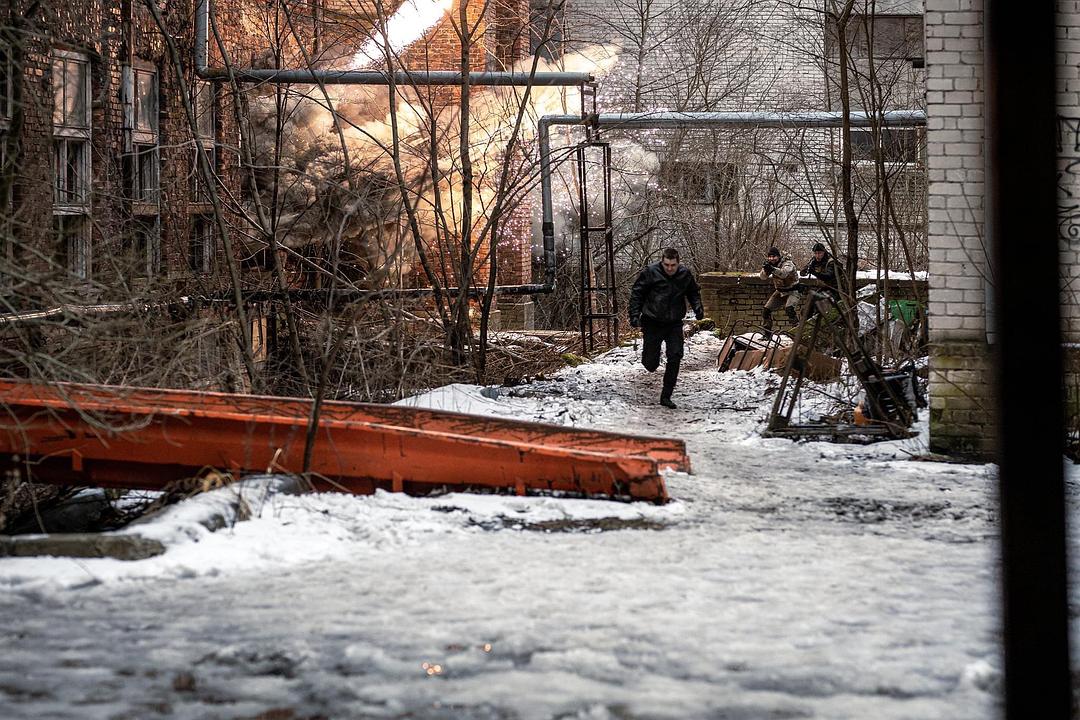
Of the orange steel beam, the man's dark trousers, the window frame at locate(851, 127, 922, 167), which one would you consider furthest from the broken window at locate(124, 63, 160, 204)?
the window frame at locate(851, 127, 922, 167)

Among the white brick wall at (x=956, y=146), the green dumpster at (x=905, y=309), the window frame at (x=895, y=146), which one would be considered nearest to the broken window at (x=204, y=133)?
the window frame at (x=895, y=146)

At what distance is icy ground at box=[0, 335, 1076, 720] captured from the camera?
3977 millimetres

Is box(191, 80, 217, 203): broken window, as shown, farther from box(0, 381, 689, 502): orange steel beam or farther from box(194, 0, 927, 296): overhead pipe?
box(0, 381, 689, 502): orange steel beam

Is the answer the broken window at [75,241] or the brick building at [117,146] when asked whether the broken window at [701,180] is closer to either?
the brick building at [117,146]

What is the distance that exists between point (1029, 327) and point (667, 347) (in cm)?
1024

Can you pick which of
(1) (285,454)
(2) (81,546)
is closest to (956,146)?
(1) (285,454)

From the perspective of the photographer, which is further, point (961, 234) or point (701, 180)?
point (701, 180)

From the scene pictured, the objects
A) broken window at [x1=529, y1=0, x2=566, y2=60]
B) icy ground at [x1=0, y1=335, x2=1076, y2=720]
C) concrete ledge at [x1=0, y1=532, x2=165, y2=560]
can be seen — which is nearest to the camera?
icy ground at [x1=0, y1=335, x2=1076, y2=720]

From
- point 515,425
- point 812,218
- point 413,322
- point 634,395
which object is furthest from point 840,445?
point 812,218

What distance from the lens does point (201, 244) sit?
568 inches

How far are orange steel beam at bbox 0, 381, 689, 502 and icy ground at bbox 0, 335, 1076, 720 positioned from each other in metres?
0.20

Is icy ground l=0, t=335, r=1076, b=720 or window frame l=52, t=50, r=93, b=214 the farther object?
window frame l=52, t=50, r=93, b=214

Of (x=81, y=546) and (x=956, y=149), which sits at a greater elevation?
(x=956, y=149)

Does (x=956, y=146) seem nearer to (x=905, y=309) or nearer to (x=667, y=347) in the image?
(x=667, y=347)
